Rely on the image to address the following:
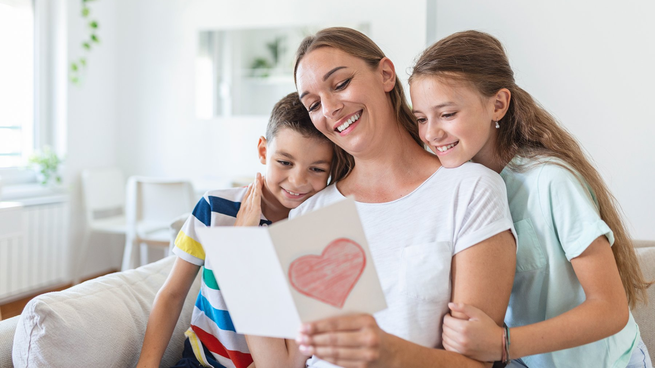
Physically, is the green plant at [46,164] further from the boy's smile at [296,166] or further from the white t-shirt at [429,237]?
the white t-shirt at [429,237]

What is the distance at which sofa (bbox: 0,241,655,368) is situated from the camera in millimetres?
1037

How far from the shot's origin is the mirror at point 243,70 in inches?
170

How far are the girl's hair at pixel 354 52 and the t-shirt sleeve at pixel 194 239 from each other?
13.6 inches

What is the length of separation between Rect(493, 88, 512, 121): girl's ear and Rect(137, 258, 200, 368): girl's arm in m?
0.79

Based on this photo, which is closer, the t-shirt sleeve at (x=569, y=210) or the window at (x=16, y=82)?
the t-shirt sleeve at (x=569, y=210)

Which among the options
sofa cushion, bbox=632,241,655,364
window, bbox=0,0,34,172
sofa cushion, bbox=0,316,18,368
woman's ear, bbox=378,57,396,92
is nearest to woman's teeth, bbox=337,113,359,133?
woman's ear, bbox=378,57,396,92

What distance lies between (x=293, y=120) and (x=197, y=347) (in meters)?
0.60

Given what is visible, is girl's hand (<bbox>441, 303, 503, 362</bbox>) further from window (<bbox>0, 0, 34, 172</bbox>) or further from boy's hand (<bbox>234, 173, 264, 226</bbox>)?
window (<bbox>0, 0, 34, 172</bbox>)

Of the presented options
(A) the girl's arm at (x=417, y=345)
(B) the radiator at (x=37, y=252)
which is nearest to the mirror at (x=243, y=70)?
(B) the radiator at (x=37, y=252)

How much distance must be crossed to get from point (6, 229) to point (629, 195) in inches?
116

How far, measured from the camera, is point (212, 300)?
48.2 inches

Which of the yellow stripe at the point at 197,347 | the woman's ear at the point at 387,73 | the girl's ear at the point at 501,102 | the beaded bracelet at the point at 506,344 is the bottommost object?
the yellow stripe at the point at 197,347

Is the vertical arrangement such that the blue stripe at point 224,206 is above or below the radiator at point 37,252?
above

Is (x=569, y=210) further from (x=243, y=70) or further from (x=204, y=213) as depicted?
(x=243, y=70)
